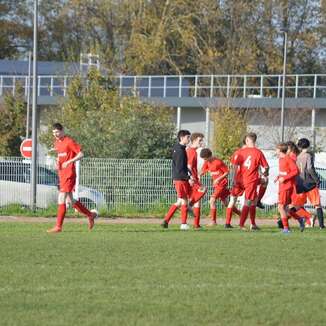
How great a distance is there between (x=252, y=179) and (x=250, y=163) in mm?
303

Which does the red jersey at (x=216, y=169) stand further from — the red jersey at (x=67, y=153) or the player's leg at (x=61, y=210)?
the player's leg at (x=61, y=210)

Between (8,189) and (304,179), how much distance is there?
30.7 ft

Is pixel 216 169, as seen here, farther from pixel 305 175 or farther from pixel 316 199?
pixel 316 199

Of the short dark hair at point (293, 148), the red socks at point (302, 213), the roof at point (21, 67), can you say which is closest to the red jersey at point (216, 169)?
the red socks at point (302, 213)

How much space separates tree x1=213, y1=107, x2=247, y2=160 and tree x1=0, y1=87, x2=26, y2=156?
8.80m

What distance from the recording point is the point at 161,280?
481 inches

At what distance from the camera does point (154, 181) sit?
29.1 m

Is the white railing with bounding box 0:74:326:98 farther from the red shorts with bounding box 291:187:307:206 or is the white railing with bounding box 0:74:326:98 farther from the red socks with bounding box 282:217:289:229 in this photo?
the red socks with bounding box 282:217:289:229

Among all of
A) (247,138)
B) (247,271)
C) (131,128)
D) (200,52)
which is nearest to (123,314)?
(247,271)

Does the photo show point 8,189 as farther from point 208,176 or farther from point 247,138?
point 247,138

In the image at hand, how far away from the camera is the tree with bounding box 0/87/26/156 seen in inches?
2046

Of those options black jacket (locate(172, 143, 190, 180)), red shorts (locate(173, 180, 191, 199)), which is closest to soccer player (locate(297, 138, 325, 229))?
red shorts (locate(173, 180, 191, 199))

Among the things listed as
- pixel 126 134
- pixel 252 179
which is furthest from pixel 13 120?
pixel 252 179

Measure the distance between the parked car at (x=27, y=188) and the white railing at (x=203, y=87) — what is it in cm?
2430
